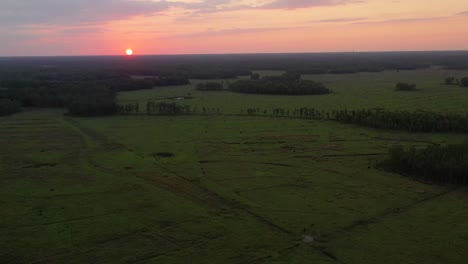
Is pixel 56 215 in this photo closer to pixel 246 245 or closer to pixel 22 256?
pixel 22 256

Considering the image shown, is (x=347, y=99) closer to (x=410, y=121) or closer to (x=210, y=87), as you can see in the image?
(x=410, y=121)

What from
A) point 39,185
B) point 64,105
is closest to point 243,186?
point 39,185

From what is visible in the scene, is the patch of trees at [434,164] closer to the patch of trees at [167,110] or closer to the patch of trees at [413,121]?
the patch of trees at [413,121]

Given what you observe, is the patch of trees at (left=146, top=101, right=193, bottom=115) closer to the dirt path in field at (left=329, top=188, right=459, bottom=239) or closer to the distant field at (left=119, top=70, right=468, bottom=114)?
the distant field at (left=119, top=70, right=468, bottom=114)

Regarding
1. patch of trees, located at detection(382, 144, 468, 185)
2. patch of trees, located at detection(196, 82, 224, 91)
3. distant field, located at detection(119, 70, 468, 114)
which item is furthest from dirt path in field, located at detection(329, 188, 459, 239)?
patch of trees, located at detection(196, 82, 224, 91)

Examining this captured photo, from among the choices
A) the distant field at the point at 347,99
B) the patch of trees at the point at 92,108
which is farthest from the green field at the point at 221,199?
the distant field at the point at 347,99

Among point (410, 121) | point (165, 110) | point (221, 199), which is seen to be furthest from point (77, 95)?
point (221, 199)
